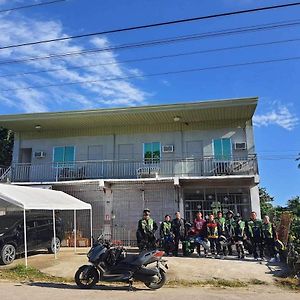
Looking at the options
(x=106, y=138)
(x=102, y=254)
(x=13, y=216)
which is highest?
(x=106, y=138)

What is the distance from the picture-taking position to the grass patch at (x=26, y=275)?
30.4 feet

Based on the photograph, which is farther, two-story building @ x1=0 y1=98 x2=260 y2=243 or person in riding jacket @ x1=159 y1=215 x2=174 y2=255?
two-story building @ x1=0 y1=98 x2=260 y2=243

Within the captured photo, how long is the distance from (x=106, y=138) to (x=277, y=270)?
38.5ft

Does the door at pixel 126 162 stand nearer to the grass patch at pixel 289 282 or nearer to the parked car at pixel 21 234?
the parked car at pixel 21 234

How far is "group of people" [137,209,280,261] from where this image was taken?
39.4ft

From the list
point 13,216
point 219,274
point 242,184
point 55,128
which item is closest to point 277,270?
point 219,274

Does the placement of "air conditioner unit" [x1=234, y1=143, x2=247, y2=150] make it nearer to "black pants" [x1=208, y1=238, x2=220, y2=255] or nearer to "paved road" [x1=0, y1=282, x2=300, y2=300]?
"black pants" [x1=208, y1=238, x2=220, y2=255]

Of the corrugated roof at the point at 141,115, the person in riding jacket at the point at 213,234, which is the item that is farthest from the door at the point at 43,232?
the corrugated roof at the point at 141,115

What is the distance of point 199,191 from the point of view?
17.6 meters

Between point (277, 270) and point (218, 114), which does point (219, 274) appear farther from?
point (218, 114)

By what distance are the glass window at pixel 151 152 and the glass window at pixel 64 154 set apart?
395cm

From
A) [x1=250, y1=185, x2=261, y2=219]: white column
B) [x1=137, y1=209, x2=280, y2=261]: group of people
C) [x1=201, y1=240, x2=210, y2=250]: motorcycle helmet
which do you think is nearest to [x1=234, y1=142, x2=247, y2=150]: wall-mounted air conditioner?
[x1=250, y1=185, x2=261, y2=219]: white column

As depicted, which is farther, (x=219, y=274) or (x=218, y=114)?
(x=218, y=114)

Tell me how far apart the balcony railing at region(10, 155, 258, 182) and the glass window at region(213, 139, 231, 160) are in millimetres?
416
